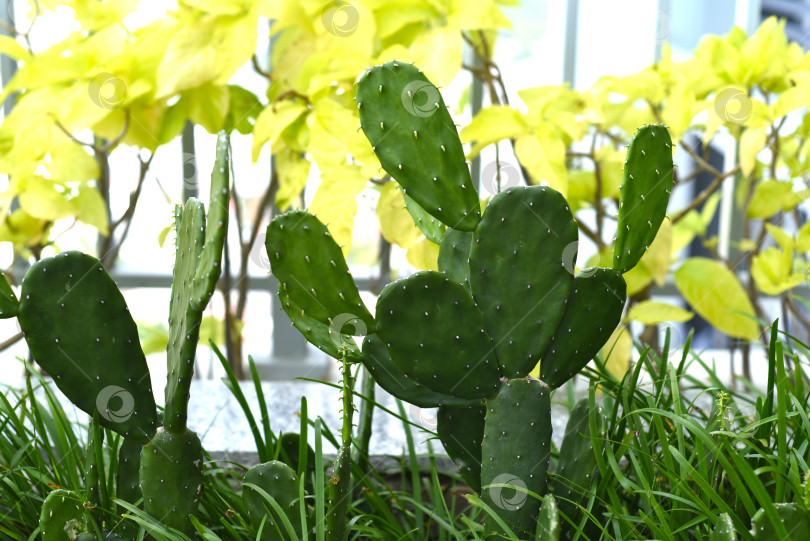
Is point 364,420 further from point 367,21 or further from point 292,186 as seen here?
point 367,21

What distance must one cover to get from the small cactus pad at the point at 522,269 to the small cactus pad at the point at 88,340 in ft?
0.96

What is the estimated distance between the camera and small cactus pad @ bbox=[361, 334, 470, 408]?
62 centimetres

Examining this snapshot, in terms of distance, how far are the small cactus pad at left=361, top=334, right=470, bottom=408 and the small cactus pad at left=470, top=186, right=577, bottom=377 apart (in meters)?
0.07

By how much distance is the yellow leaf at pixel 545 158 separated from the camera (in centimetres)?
92

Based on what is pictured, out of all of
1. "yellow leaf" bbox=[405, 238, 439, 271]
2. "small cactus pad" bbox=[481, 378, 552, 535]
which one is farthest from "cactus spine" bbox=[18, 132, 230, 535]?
"yellow leaf" bbox=[405, 238, 439, 271]

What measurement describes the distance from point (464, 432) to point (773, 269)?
759 mm

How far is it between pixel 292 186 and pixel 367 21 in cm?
24

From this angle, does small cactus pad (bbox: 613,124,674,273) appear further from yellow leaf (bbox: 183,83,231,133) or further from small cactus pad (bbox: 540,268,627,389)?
yellow leaf (bbox: 183,83,231,133)

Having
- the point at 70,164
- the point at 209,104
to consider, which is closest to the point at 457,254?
the point at 209,104

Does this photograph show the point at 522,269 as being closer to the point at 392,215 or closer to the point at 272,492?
the point at 272,492

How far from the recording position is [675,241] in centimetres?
149

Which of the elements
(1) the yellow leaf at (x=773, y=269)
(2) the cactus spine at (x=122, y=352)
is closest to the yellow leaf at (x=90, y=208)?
(2) the cactus spine at (x=122, y=352)

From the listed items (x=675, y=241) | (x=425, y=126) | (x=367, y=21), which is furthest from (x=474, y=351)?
(x=675, y=241)

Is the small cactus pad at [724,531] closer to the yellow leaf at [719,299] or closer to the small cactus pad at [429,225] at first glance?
the small cactus pad at [429,225]
